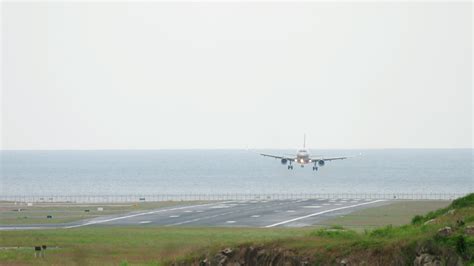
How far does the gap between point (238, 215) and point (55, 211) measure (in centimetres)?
3112

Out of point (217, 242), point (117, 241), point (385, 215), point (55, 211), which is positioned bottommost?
point (117, 241)

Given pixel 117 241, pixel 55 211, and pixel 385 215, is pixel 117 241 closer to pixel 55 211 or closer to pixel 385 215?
pixel 385 215

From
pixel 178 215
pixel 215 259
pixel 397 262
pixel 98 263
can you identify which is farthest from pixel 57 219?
pixel 397 262

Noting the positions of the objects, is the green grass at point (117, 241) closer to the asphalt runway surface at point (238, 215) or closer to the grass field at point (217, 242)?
the grass field at point (217, 242)

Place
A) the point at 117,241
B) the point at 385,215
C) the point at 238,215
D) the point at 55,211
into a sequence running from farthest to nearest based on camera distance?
the point at 55,211 < the point at 238,215 < the point at 385,215 < the point at 117,241

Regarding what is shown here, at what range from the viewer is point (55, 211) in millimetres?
135125

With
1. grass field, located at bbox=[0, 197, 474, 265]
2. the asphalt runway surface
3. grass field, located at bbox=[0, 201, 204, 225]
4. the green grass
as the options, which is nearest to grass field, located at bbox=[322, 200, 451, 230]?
grass field, located at bbox=[0, 197, 474, 265]

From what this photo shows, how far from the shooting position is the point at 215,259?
170 ft

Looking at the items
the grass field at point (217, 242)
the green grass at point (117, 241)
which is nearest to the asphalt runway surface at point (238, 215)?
the grass field at point (217, 242)

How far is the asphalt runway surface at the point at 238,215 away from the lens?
351ft

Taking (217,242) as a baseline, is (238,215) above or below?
below

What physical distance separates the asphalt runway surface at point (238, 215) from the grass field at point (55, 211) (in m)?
4.61

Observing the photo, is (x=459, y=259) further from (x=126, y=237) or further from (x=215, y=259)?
(x=126, y=237)

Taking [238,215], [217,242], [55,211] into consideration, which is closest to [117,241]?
[217,242]
